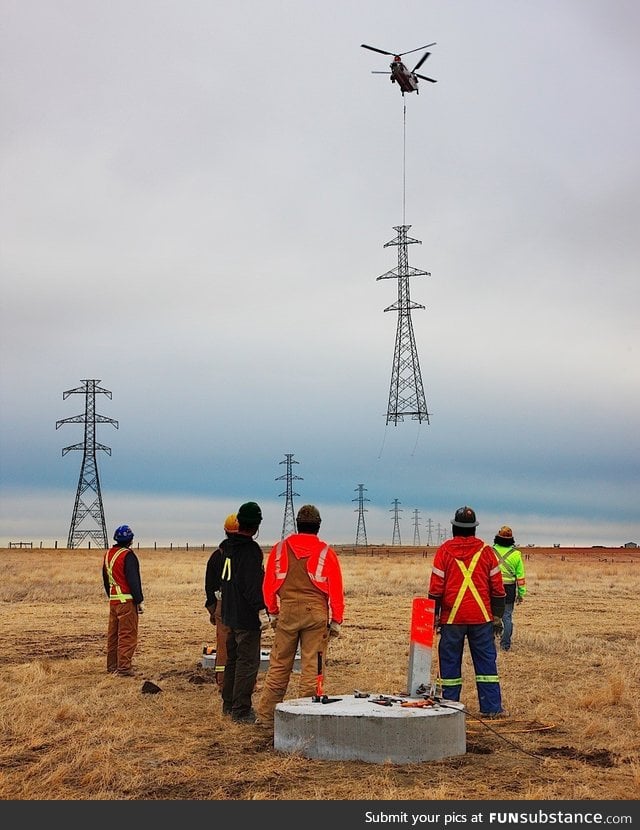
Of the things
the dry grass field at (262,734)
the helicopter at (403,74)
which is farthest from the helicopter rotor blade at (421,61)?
the dry grass field at (262,734)

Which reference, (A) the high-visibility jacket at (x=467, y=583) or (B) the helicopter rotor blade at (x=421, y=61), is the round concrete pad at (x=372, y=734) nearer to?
(A) the high-visibility jacket at (x=467, y=583)

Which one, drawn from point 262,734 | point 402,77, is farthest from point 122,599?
point 402,77

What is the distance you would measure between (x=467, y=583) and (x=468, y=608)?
271 millimetres

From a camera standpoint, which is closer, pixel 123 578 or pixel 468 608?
pixel 468 608

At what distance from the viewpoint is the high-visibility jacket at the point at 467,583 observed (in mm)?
10812

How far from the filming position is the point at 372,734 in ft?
28.8

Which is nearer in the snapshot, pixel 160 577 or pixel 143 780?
pixel 143 780

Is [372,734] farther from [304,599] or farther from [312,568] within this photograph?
[312,568]

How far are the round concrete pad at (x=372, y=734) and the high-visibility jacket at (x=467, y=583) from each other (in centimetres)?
172

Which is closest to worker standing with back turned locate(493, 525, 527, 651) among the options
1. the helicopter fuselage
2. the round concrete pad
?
the round concrete pad
